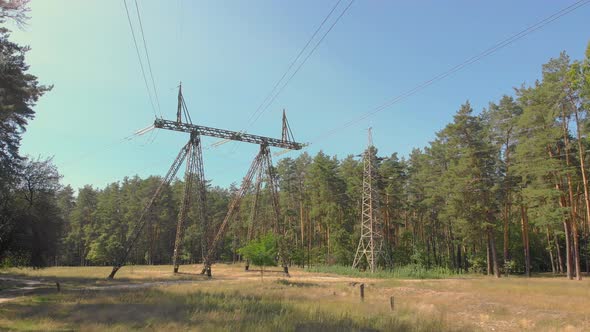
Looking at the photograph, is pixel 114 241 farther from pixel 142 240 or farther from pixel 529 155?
pixel 529 155

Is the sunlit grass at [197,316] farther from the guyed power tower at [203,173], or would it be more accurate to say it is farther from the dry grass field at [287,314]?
the guyed power tower at [203,173]

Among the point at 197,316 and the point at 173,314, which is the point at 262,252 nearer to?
the point at 173,314

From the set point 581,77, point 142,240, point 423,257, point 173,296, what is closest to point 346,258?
point 423,257

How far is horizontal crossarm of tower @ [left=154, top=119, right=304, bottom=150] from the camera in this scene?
1304 inches

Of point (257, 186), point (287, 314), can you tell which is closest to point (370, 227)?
point (257, 186)

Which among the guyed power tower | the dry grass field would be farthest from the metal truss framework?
the dry grass field

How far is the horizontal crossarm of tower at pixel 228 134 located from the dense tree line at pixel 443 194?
7.58m

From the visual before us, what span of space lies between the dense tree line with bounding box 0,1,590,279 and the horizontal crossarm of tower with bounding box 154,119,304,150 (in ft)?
24.9

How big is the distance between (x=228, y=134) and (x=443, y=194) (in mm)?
28528

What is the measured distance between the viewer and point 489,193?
140 ft

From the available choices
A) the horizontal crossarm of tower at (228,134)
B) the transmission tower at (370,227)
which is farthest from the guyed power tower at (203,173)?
the transmission tower at (370,227)

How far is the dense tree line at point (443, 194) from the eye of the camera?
31.3m

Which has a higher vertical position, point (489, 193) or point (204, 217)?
point (489, 193)

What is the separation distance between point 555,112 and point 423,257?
30.5 meters
